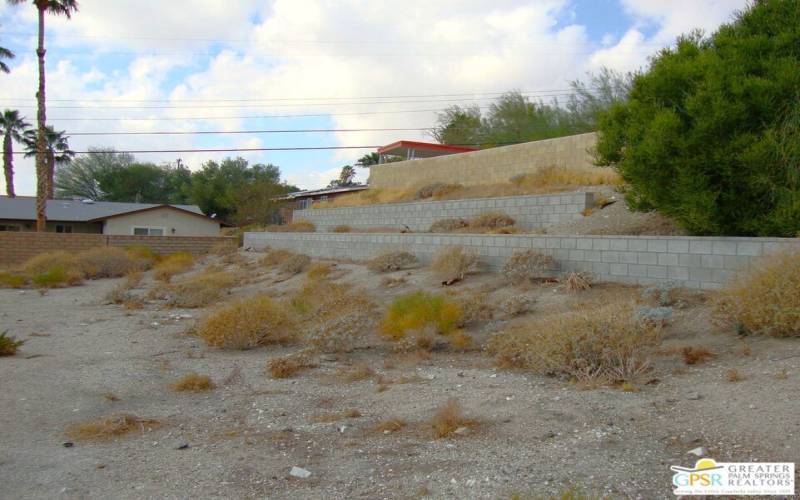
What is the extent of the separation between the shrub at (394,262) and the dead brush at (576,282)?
18.1ft

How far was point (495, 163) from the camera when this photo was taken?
950 inches

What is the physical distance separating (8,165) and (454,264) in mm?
44016

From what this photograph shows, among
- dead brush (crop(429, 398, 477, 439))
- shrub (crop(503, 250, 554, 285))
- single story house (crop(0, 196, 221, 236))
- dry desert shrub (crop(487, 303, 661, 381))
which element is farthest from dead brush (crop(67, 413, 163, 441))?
single story house (crop(0, 196, 221, 236))

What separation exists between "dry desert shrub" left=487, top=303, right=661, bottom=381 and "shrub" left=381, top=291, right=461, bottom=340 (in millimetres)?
2354

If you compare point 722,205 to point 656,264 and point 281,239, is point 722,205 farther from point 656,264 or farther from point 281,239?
point 281,239

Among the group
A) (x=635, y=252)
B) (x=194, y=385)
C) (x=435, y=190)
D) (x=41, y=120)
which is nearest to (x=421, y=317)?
(x=194, y=385)

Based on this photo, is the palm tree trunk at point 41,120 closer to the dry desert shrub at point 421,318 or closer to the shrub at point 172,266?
the shrub at point 172,266

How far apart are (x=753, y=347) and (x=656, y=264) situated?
378 centimetres

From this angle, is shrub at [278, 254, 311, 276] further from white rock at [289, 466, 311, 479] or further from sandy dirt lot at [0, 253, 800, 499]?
white rock at [289, 466, 311, 479]

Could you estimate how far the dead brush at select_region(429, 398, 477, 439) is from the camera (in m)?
5.87

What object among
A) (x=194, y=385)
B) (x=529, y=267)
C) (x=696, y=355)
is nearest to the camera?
(x=696, y=355)

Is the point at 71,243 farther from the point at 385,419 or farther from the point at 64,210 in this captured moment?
the point at 385,419

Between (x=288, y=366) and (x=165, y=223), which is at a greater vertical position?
(x=165, y=223)

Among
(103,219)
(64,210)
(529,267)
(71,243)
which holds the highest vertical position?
(64,210)
